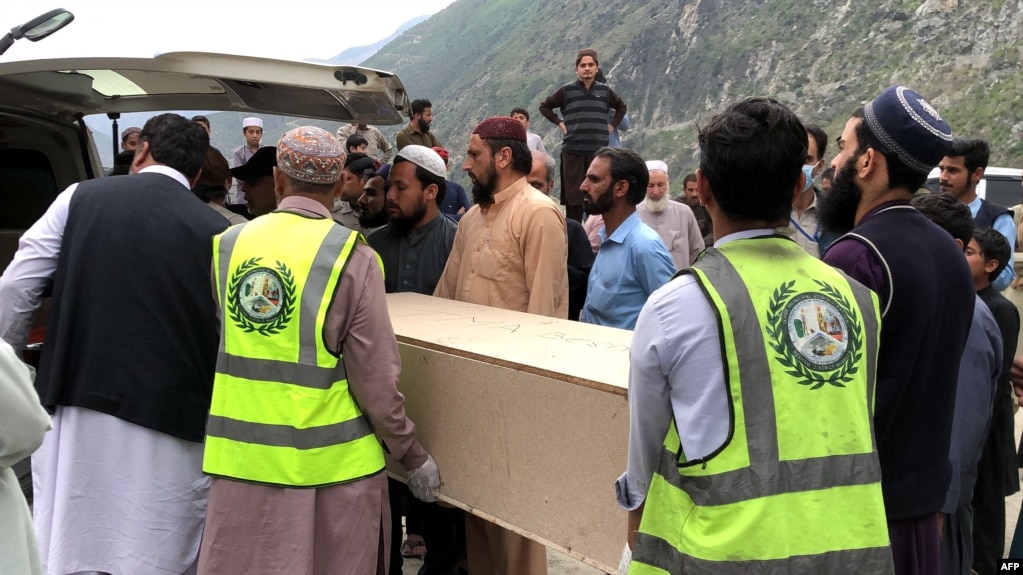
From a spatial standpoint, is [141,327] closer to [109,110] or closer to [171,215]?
[171,215]

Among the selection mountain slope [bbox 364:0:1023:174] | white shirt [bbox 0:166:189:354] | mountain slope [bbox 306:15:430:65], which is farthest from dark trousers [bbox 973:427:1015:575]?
mountain slope [bbox 306:15:430:65]

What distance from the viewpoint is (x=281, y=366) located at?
108 inches

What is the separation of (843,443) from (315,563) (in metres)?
1.81

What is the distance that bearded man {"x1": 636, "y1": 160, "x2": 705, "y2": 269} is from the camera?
7043mm

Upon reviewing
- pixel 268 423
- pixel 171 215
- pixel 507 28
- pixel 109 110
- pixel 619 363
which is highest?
pixel 507 28

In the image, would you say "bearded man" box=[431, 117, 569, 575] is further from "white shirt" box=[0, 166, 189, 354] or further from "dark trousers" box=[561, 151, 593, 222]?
"dark trousers" box=[561, 151, 593, 222]

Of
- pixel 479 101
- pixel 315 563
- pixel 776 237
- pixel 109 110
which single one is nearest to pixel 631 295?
pixel 315 563

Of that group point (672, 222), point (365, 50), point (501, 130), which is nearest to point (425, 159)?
point (501, 130)

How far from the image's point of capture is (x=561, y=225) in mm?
3982

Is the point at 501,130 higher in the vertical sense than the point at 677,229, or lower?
higher

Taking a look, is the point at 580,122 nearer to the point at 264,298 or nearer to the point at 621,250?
the point at 621,250

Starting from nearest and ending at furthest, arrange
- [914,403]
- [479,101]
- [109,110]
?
[914,403], [109,110], [479,101]

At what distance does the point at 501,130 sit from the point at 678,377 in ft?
8.26

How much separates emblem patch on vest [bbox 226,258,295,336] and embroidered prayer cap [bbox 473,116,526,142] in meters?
1.61
